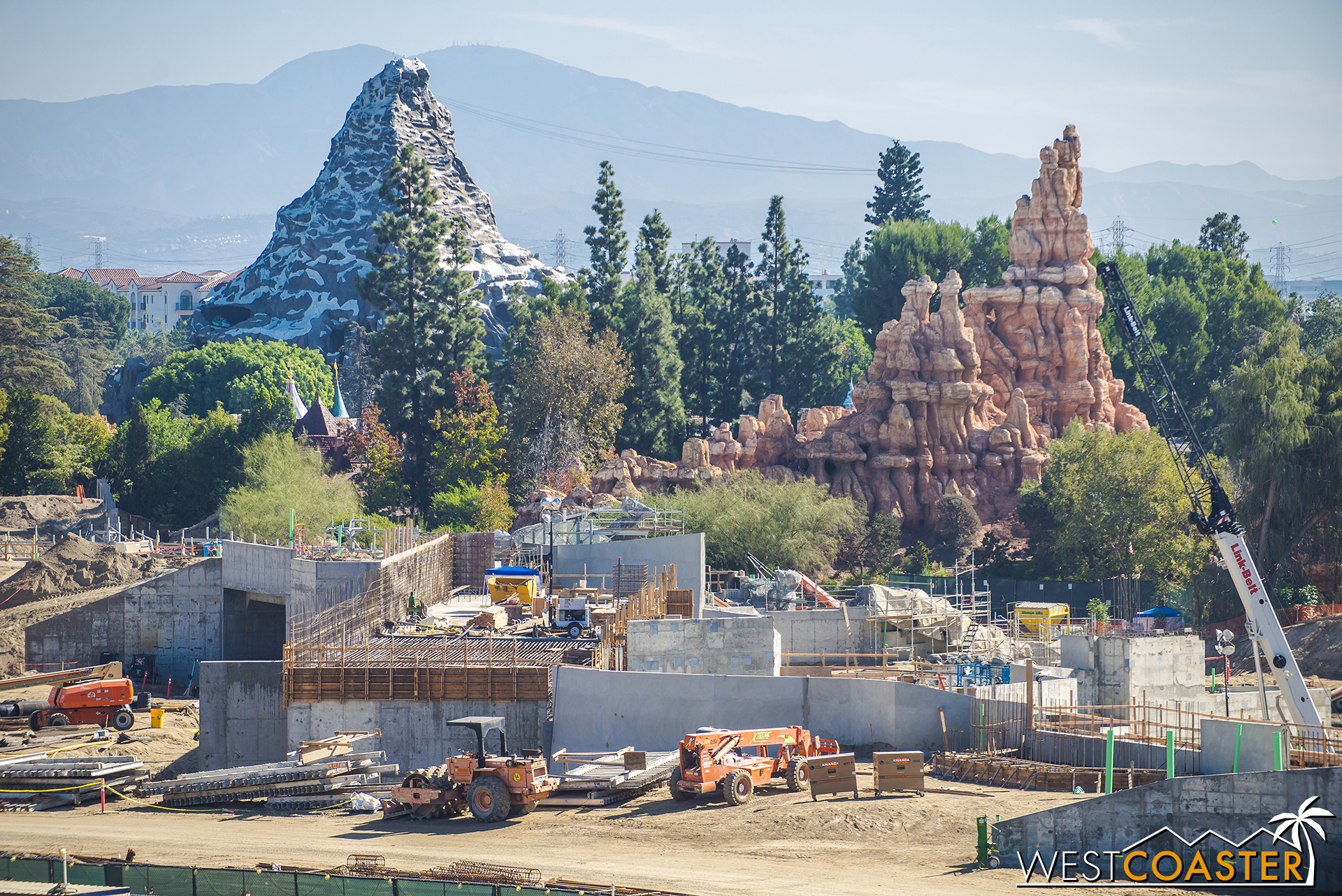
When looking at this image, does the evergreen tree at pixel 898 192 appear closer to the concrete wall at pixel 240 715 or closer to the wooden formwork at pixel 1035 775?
the concrete wall at pixel 240 715

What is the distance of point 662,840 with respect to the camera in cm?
2745

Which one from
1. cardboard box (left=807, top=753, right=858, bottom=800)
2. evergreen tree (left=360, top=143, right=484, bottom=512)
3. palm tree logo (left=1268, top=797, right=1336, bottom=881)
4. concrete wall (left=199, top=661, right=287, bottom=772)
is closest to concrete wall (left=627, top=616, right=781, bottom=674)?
cardboard box (left=807, top=753, right=858, bottom=800)

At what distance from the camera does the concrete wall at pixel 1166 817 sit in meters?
24.1

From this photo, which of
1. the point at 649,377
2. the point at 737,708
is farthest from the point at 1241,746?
the point at 649,377

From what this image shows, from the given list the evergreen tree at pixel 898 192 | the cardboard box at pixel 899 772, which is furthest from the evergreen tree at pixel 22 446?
the cardboard box at pixel 899 772

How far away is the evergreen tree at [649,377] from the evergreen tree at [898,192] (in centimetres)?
2888

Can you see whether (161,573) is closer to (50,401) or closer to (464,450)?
(464,450)

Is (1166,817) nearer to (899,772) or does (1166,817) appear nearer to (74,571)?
(899,772)

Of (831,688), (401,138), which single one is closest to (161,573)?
(831,688)

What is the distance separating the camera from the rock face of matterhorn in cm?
13800

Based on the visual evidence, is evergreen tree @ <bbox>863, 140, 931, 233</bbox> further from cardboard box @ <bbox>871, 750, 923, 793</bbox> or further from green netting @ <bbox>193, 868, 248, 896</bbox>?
green netting @ <bbox>193, 868, 248, 896</bbox>

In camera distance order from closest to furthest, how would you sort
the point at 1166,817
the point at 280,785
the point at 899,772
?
the point at 1166,817 → the point at 899,772 → the point at 280,785

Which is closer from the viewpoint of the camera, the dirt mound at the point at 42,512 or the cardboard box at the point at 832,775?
the cardboard box at the point at 832,775

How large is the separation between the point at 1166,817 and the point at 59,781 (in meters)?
25.8
